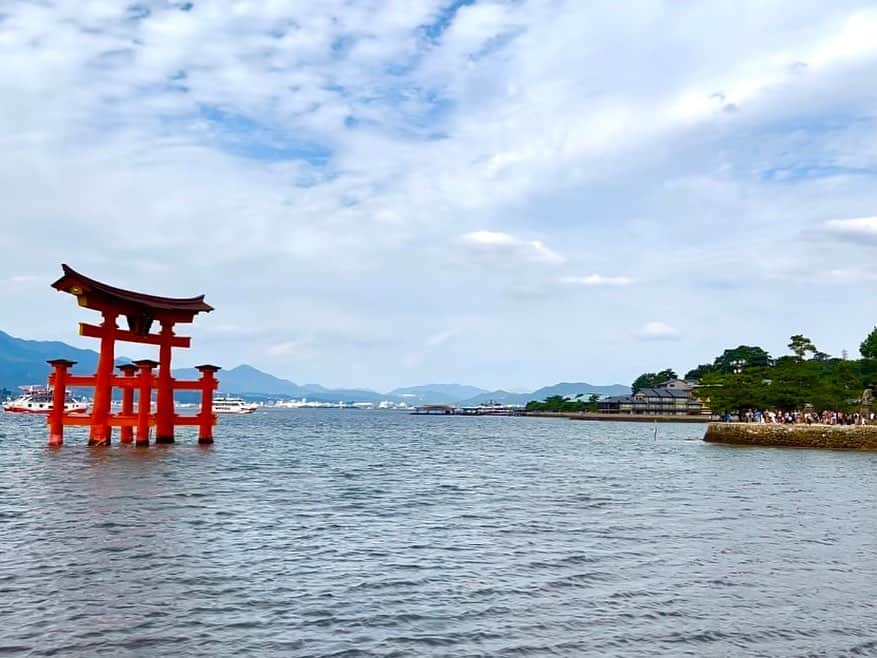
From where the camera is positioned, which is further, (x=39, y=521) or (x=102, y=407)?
(x=102, y=407)

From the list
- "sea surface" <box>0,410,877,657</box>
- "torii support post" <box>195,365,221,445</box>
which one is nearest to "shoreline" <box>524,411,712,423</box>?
"torii support post" <box>195,365,221,445</box>

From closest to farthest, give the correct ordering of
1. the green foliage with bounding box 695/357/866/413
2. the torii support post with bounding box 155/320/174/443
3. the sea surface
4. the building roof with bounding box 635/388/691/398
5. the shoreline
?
the sea surface < the torii support post with bounding box 155/320/174/443 < the green foliage with bounding box 695/357/866/413 < the shoreline < the building roof with bounding box 635/388/691/398

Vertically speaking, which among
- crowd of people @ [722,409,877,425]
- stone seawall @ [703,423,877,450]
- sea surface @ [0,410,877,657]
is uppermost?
crowd of people @ [722,409,877,425]

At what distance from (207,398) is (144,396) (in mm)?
5530

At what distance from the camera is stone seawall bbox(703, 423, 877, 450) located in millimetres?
60375

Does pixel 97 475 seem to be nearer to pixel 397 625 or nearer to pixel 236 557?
pixel 236 557

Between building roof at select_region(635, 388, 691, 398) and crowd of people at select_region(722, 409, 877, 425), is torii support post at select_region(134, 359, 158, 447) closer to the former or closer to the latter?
crowd of people at select_region(722, 409, 877, 425)

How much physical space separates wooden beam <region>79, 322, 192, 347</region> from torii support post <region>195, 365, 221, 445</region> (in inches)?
70.8

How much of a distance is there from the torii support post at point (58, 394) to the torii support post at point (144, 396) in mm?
3355

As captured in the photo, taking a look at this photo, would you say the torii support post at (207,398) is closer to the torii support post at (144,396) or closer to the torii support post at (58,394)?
the torii support post at (144,396)

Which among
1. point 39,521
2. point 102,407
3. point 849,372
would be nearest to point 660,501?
point 39,521

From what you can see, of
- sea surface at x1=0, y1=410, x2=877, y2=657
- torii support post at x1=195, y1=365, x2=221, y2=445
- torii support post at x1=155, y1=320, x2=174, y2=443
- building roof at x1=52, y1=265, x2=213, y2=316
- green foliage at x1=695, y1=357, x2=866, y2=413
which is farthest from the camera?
green foliage at x1=695, y1=357, x2=866, y2=413

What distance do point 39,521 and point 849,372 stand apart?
7452cm

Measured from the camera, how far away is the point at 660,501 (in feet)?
88.0
